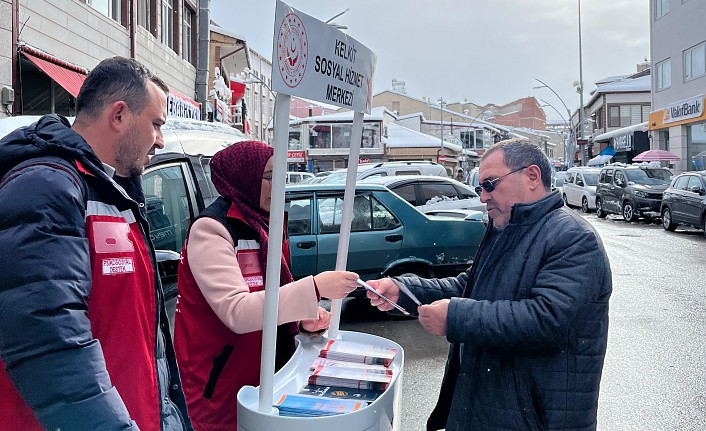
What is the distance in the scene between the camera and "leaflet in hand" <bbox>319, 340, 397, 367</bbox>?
2.57 metres

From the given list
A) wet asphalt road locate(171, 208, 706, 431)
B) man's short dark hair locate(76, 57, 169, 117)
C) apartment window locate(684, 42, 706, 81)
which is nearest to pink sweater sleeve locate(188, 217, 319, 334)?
man's short dark hair locate(76, 57, 169, 117)

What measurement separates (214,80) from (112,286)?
84.4ft

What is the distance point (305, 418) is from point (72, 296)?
2.78 feet

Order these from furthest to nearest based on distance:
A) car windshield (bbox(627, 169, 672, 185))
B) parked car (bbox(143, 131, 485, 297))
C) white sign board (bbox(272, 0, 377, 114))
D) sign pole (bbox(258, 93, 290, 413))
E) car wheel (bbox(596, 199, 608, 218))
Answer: car wheel (bbox(596, 199, 608, 218)) → car windshield (bbox(627, 169, 672, 185)) → parked car (bbox(143, 131, 485, 297)) → sign pole (bbox(258, 93, 290, 413)) → white sign board (bbox(272, 0, 377, 114))

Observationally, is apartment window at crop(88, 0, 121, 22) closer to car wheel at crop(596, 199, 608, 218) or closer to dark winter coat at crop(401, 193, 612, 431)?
dark winter coat at crop(401, 193, 612, 431)

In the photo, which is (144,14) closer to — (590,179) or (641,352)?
(641,352)

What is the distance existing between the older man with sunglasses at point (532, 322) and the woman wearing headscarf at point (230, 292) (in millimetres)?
521

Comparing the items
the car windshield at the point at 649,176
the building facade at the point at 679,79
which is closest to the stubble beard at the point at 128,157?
the car windshield at the point at 649,176

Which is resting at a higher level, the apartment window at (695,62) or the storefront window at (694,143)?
the apartment window at (695,62)

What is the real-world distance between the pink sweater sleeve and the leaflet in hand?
47cm

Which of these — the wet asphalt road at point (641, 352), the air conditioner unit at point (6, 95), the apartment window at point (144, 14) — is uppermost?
the apartment window at point (144, 14)

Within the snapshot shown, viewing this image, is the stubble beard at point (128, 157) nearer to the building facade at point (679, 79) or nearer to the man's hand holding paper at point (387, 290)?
the man's hand holding paper at point (387, 290)

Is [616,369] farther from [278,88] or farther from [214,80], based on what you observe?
[214,80]

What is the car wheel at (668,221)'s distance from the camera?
18.2 meters
